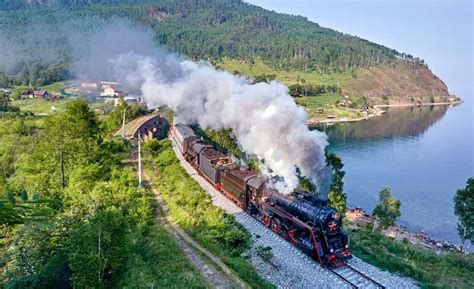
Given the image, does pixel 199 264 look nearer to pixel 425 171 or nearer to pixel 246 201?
pixel 246 201

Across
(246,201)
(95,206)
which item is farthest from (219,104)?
(95,206)

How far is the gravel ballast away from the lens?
56.0ft

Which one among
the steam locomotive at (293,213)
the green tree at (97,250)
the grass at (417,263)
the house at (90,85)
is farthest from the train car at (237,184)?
the house at (90,85)

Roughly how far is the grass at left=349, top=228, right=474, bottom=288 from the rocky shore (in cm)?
845

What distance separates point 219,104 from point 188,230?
13639mm

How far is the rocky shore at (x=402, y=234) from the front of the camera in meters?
32.6

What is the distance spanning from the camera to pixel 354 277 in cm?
1764

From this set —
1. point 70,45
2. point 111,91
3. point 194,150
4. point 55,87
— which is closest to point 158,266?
point 194,150

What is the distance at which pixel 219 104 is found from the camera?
33938 millimetres

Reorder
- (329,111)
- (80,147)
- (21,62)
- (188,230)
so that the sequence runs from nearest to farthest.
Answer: (188,230) → (80,147) → (21,62) → (329,111)

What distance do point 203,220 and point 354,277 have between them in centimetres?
1035

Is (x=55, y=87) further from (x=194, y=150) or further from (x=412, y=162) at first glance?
(x=412, y=162)

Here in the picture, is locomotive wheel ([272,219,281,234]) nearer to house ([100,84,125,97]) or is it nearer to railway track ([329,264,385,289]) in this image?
railway track ([329,264,385,289])

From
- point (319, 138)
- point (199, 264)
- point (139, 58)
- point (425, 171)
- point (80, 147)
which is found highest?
point (139, 58)
